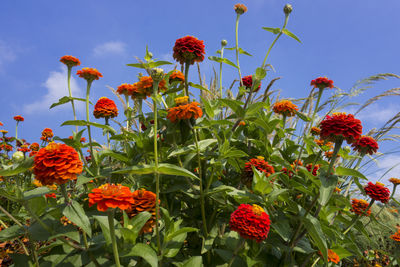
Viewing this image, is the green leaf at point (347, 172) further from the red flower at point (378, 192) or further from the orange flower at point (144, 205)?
the orange flower at point (144, 205)

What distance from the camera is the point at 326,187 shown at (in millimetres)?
1471

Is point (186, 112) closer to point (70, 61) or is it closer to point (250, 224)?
point (250, 224)

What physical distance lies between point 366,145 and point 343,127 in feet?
2.13

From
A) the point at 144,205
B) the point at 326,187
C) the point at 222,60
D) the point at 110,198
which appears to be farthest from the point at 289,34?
the point at 110,198

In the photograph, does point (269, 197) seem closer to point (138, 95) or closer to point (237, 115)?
point (237, 115)

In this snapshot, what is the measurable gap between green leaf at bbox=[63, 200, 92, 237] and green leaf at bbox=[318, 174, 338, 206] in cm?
106

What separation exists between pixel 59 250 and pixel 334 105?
12.4ft

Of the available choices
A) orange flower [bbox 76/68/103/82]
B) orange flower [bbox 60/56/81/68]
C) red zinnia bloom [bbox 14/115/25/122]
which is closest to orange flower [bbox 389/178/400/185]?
orange flower [bbox 76/68/103/82]

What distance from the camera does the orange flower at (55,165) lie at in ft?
3.93

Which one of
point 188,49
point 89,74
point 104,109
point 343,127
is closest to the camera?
point 343,127

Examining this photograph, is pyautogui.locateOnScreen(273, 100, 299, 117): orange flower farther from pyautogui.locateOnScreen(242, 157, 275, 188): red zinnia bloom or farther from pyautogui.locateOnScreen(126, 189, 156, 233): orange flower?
pyautogui.locateOnScreen(126, 189, 156, 233): orange flower

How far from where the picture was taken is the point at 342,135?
1.60m

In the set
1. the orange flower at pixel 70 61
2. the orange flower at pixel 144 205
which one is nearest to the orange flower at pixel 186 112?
the orange flower at pixel 144 205

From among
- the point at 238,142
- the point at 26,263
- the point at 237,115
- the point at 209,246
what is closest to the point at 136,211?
the point at 209,246
